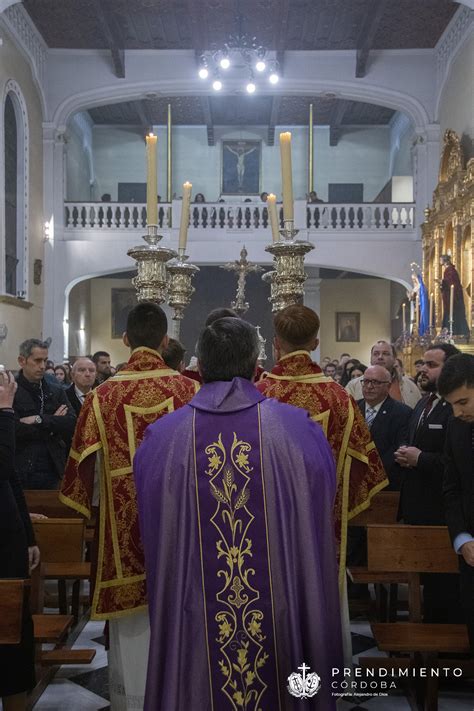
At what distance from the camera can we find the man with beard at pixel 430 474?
4316 mm

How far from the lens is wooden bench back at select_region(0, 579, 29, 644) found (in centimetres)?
272

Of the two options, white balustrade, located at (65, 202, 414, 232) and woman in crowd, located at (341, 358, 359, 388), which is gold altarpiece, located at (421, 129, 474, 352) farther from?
woman in crowd, located at (341, 358, 359, 388)

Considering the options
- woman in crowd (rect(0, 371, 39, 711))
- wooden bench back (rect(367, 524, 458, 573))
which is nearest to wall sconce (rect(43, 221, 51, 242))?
wooden bench back (rect(367, 524, 458, 573))

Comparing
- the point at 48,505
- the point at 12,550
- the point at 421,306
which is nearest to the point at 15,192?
the point at 421,306

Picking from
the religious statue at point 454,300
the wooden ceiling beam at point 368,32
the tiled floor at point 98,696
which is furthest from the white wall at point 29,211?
the tiled floor at point 98,696

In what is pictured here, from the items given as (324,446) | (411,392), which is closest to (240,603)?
(324,446)

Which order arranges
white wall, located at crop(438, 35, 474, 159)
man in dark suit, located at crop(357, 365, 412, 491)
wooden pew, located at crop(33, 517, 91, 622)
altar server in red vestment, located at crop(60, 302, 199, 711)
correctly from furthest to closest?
white wall, located at crop(438, 35, 474, 159) → man in dark suit, located at crop(357, 365, 412, 491) → wooden pew, located at crop(33, 517, 91, 622) → altar server in red vestment, located at crop(60, 302, 199, 711)

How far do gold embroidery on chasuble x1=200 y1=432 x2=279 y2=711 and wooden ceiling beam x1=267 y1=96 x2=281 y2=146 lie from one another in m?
17.9

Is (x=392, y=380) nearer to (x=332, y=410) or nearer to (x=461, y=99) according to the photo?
(x=332, y=410)

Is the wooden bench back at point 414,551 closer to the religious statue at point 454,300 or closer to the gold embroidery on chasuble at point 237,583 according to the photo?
the gold embroidery on chasuble at point 237,583

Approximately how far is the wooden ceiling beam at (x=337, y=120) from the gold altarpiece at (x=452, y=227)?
5.60 m

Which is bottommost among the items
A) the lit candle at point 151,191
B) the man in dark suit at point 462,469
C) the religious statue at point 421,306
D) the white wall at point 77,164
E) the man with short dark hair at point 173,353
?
the man in dark suit at point 462,469

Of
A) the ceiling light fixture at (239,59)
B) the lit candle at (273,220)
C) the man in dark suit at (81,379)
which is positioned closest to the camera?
the lit candle at (273,220)

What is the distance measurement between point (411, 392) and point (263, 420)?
5098mm
